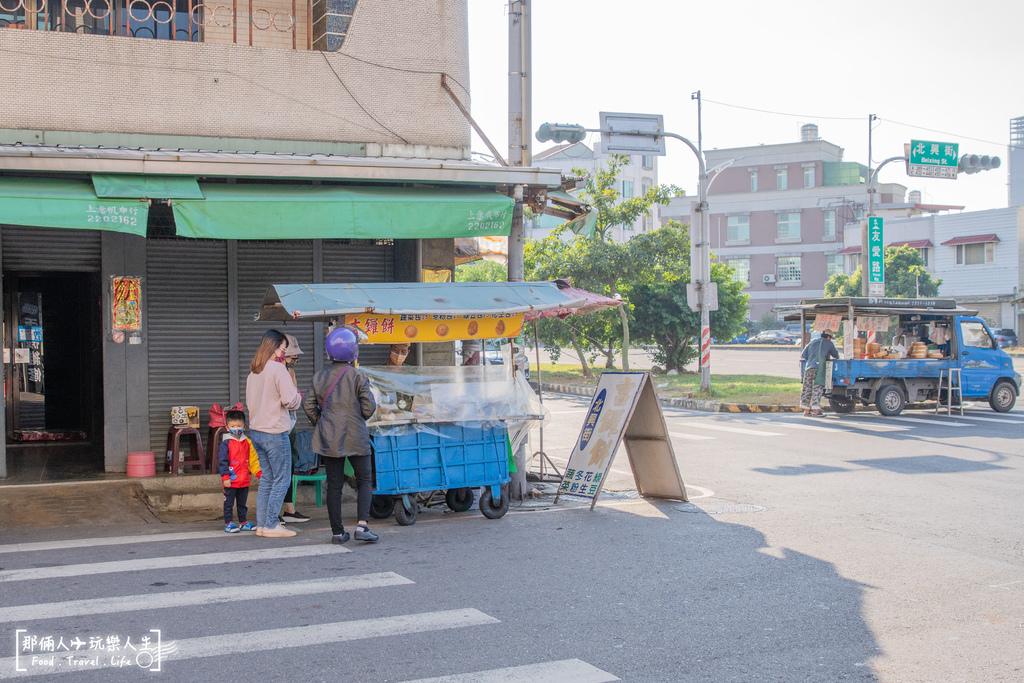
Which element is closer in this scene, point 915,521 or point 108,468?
point 915,521

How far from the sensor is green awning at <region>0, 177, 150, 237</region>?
8.14 m

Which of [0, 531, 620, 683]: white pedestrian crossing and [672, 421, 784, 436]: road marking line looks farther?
[672, 421, 784, 436]: road marking line

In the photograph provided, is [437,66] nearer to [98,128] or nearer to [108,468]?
[98,128]

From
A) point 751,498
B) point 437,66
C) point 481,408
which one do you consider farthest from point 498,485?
point 437,66

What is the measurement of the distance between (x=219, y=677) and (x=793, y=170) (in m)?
67.3

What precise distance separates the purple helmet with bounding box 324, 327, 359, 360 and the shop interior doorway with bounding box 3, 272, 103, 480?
19.4ft

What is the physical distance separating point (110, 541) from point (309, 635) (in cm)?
335

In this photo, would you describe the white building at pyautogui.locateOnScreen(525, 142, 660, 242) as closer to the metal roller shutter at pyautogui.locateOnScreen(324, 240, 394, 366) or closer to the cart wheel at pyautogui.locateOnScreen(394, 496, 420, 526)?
the metal roller shutter at pyautogui.locateOnScreen(324, 240, 394, 366)

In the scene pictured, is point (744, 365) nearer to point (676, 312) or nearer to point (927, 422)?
point (676, 312)

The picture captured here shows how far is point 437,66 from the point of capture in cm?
1091

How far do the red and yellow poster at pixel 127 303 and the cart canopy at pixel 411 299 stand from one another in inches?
71.0

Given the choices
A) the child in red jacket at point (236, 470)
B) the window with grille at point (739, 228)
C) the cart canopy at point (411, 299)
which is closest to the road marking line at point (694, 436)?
the cart canopy at point (411, 299)

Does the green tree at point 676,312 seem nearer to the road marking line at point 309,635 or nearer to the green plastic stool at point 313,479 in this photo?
the green plastic stool at point 313,479
